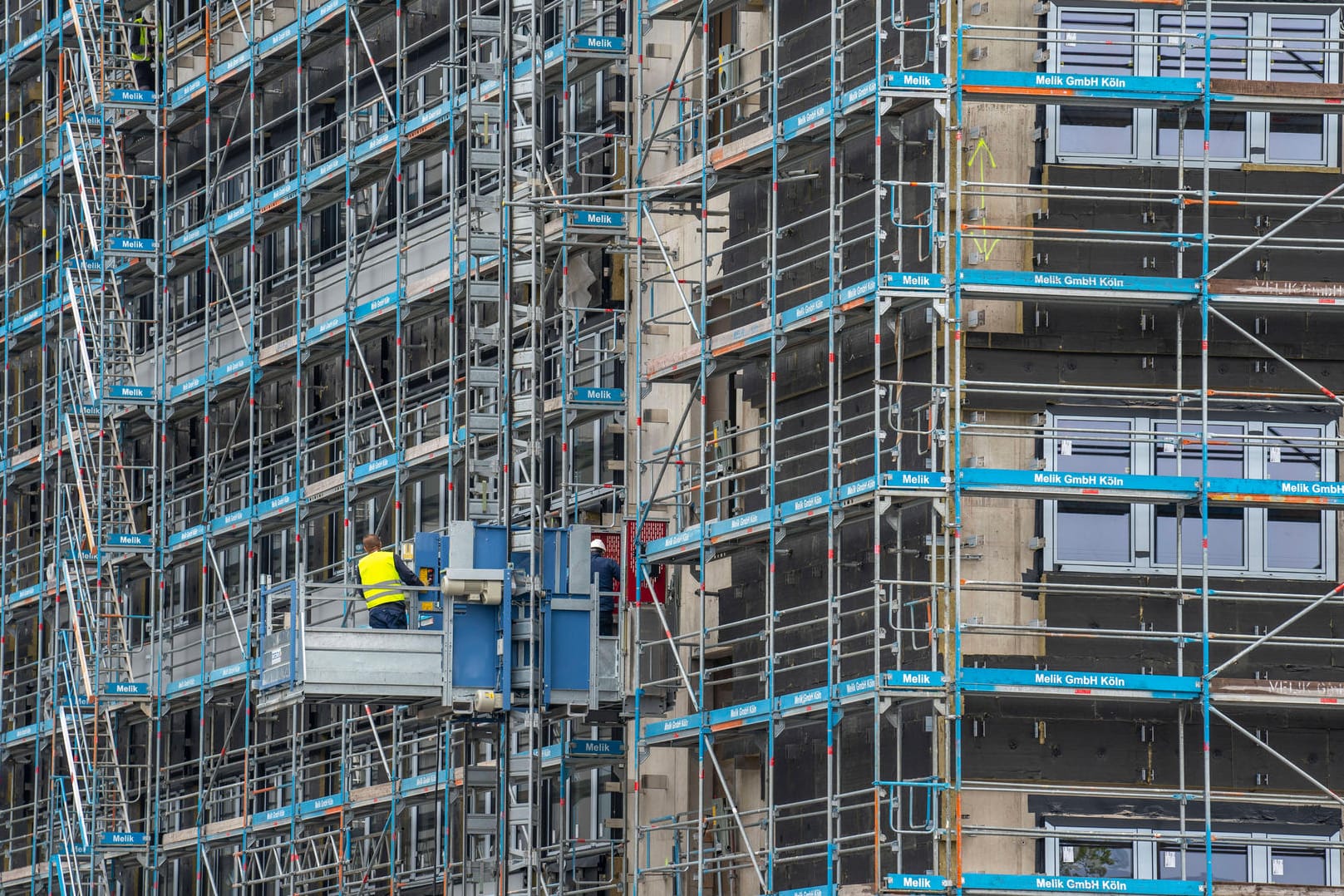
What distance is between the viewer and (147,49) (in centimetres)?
5394

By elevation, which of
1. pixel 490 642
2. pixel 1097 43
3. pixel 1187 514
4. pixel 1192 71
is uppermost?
pixel 1097 43

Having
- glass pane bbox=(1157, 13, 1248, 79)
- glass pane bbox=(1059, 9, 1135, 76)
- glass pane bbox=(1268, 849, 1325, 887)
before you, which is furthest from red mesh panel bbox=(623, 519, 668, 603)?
glass pane bbox=(1268, 849, 1325, 887)

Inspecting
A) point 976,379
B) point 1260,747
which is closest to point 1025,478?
point 976,379

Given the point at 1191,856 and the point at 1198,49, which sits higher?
the point at 1198,49

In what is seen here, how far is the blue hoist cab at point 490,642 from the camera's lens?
1487 inches

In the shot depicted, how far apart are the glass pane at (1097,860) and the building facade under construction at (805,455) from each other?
0.05m

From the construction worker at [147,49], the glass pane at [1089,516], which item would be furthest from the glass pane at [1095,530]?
the construction worker at [147,49]

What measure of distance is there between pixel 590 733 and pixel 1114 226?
31.7ft

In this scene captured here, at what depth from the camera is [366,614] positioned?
45.5m

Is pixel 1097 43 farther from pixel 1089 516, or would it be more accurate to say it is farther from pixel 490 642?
pixel 490 642

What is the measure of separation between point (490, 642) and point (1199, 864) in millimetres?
8440

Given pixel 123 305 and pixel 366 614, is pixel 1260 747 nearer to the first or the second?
pixel 366 614

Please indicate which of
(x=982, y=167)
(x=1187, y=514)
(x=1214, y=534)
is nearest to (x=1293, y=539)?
(x=1214, y=534)

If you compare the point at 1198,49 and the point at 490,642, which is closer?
the point at 1198,49
